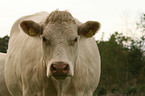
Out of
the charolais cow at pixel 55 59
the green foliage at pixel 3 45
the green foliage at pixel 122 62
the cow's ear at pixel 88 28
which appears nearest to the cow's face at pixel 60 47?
the charolais cow at pixel 55 59

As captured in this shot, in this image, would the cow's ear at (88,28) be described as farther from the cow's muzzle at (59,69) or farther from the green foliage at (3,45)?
the green foliage at (3,45)

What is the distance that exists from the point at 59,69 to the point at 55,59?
0.17 meters

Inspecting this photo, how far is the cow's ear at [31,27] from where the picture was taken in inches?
156

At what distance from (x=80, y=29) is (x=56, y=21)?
1.46 ft

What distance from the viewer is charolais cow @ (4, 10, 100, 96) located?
3639 millimetres

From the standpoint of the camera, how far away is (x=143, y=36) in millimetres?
27141

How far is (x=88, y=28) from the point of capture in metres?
4.09

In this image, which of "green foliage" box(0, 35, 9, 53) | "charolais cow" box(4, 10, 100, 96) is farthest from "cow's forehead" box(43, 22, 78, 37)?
"green foliage" box(0, 35, 9, 53)

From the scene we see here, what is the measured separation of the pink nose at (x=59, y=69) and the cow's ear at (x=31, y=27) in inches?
32.4

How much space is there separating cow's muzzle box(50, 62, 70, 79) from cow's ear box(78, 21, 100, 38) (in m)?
0.86

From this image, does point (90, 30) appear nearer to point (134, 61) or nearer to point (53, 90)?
point (53, 90)

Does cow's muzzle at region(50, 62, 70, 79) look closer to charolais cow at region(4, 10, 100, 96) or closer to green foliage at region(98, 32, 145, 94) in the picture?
charolais cow at region(4, 10, 100, 96)

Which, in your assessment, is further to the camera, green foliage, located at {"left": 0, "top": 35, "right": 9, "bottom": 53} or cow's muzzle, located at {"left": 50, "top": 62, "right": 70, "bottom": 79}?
green foliage, located at {"left": 0, "top": 35, "right": 9, "bottom": 53}

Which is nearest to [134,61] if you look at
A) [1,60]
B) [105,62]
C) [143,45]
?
[143,45]
